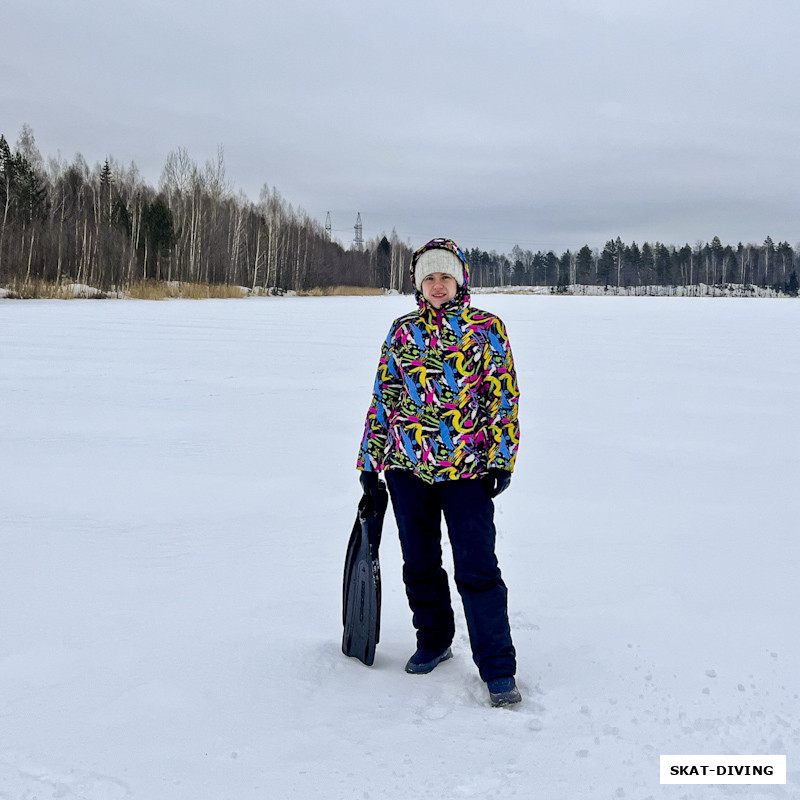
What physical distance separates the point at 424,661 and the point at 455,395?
89 centimetres

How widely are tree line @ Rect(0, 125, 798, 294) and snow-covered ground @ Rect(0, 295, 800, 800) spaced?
44.0ft

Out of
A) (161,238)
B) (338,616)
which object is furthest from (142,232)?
(338,616)

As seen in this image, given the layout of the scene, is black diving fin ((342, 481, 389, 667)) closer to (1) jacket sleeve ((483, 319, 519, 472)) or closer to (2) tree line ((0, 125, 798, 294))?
(1) jacket sleeve ((483, 319, 519, 472))

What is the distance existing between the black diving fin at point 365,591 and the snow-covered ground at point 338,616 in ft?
0.27

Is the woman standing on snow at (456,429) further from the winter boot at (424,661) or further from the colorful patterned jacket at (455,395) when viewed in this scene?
the winter boot at (424,661)

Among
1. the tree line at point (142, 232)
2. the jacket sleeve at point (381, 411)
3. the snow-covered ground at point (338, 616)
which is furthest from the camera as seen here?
the tree line at point (142, 232)

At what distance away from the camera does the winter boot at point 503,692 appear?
6.86 ft

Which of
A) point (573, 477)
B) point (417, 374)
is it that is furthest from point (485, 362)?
point (573, 477)

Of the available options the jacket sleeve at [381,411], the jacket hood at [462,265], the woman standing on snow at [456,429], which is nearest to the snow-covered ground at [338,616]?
the woman standing on snow at [456,429]

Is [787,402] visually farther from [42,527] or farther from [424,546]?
[42,527]

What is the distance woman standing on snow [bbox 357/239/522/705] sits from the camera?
211 cm

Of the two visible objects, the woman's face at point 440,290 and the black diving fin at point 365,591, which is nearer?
Answer: the woman's face at point 440,290

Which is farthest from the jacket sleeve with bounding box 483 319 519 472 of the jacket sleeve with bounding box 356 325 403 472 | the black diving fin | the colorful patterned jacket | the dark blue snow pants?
the black diving fin

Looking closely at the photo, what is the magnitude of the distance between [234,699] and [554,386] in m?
6.34
